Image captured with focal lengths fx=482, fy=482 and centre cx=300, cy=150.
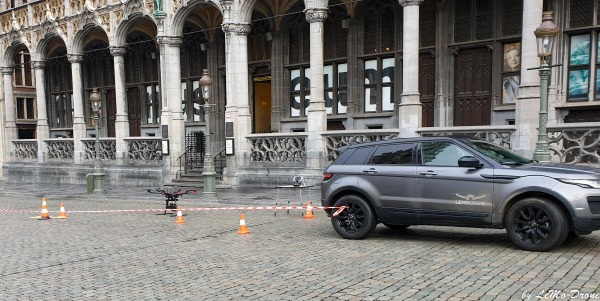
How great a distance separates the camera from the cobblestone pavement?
5777mm

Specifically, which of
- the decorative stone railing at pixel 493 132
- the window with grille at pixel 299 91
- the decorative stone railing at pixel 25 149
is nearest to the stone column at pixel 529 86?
the decorative stone railing at pixel 493 132

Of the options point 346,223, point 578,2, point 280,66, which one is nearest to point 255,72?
point 280,66

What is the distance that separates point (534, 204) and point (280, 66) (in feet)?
52.9

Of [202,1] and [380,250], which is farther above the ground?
[202,1]

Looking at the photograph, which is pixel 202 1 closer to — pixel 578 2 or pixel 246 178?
pixel 246 178

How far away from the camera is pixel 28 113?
34.7 meters

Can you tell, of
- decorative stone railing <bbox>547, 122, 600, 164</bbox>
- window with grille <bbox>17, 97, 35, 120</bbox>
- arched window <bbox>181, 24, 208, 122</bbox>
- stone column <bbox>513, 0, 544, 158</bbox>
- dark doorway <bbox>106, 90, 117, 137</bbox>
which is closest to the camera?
decorative stone railing <bbox>547, 122, 600, 164</bbox>

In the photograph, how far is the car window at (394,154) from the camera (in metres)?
8.45

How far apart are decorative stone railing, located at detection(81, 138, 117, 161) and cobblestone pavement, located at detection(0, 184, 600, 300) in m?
12.8

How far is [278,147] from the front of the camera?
18562 mm

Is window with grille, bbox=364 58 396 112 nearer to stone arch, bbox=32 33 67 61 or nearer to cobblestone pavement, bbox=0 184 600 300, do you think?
cobblestone pavement, bbox=0 184 600 300

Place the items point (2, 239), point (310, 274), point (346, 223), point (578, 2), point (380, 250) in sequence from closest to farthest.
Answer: point (310, 274) < point (380, 250) < point (346, 223) < point (2, 239) < point (578, 2)

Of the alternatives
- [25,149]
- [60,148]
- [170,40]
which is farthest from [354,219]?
[25,149]

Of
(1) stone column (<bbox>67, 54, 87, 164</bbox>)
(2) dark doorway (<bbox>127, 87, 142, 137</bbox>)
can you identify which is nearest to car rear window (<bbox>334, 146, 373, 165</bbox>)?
(1) stone column (<bbox>67, 54, 87, 164</bbox>)
